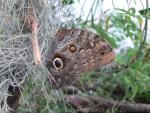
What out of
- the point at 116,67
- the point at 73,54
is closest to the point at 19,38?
the point at 73,54

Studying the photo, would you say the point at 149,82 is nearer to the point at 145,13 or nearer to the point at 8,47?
the point at 145,13

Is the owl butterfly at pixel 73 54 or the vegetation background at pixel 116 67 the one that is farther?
the vegetation background at pixel 116 67

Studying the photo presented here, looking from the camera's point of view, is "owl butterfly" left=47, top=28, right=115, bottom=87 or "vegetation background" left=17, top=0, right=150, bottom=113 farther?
"vegetation background" left=17, top=0, right=150, bottom=113

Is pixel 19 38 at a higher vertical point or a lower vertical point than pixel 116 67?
higher

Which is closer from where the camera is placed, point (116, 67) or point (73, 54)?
point (73, 54)

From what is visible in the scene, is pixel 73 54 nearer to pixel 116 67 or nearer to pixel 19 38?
pixel 19 38
